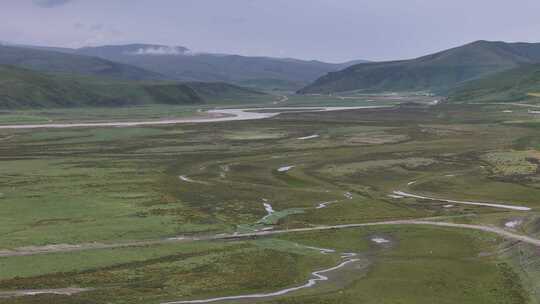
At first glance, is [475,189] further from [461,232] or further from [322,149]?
A: [322,149]

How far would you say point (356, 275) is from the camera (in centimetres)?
6378

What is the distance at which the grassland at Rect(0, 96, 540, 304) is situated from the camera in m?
59.9

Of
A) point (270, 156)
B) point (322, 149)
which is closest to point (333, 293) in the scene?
point (270, 156)

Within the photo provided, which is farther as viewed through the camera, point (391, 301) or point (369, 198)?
point (369, 198)

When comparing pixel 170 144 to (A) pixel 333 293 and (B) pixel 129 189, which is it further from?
(A) pixel 333 293

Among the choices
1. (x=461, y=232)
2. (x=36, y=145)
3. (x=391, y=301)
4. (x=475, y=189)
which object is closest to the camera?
(x=391, y=301)

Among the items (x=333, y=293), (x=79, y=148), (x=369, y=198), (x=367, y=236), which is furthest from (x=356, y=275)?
(x=79, y=148)

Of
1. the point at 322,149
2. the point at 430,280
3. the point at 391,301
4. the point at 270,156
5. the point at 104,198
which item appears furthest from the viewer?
the point at 322,149

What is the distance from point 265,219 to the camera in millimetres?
88812

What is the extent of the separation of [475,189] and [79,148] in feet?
329

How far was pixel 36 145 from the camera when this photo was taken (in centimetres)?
17788

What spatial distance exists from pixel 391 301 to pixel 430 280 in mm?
7549

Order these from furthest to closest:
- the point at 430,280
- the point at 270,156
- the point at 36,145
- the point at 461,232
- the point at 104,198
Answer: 1. the point at 36,145
2. the point at 270,156
3. the point at 104,198
4. the point at 461,232
5. the point at 430,280

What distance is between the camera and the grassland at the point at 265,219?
5988 cm
